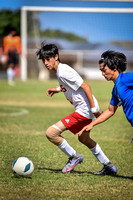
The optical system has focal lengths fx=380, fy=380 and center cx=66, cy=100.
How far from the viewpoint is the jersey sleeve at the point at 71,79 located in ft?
16.5

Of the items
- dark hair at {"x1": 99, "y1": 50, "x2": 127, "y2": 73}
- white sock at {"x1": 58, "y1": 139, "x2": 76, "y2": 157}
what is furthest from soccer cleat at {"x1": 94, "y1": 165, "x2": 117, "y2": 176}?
dark hair at {"x1": 99, "y1": 50, "x2": 127, "y2": 73}

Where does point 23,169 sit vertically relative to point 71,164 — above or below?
above

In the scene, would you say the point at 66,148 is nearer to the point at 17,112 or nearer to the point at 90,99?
the point at 90,99

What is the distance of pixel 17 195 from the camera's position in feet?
13.4

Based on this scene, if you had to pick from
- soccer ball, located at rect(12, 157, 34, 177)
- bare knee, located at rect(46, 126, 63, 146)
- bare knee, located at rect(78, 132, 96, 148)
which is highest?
bare knee, located at rect(46, 126, 63, 146)

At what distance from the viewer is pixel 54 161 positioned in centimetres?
582

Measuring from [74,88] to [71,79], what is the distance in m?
0.14

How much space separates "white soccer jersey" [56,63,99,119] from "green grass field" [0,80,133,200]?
0.88 m

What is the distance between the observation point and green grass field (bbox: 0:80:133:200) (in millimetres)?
4230

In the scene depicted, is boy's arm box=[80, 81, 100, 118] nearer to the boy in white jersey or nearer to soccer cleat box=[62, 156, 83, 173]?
the boy in white jersey

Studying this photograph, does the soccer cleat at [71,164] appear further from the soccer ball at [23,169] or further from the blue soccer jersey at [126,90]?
the blue soccer jersey at [126,90]

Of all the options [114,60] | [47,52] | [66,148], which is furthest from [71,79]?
[66,148]

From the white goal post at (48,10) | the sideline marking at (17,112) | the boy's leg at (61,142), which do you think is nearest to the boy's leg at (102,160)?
the boy's leg at (61,142)

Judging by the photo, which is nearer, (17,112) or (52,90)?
(52,90)
